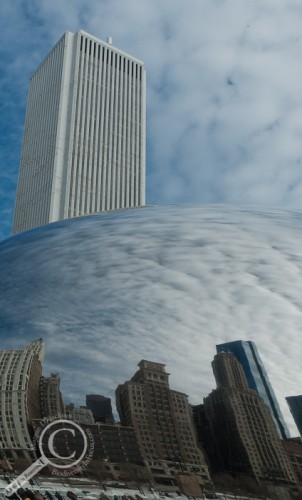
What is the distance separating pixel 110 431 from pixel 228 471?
1.72ft

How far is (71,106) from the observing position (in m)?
99.4

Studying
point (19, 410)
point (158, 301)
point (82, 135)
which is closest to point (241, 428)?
point (158, 301)

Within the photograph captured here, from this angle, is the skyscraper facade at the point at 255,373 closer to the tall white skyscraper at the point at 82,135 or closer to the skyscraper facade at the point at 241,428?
the skyscraper facade at the point at 241,428

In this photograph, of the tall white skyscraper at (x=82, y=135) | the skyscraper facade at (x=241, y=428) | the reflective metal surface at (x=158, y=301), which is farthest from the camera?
the tall white skyscraper at (x=82, y=135)

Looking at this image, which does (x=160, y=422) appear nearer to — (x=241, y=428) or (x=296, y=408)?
(x=241, y=428)

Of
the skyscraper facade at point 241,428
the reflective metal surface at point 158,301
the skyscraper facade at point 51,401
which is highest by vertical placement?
the reflective metal surface at point 158,301

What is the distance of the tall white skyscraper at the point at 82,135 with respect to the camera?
9475cm

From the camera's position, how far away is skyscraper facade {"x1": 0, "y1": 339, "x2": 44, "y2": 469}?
99.3 inches

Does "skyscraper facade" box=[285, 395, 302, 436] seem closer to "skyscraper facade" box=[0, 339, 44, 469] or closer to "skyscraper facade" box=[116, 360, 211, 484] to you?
"skyscraper facade" box=[116, 360, 211, 484]

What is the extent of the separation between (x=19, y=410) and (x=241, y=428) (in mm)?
962

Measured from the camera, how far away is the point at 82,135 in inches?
3893

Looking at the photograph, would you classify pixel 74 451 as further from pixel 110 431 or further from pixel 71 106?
pixel 71 106

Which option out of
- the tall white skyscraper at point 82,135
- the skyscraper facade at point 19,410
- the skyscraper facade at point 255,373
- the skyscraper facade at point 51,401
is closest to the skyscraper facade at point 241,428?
the skyscraper facade at point 255,373

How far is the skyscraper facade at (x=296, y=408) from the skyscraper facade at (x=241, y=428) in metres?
0.10
